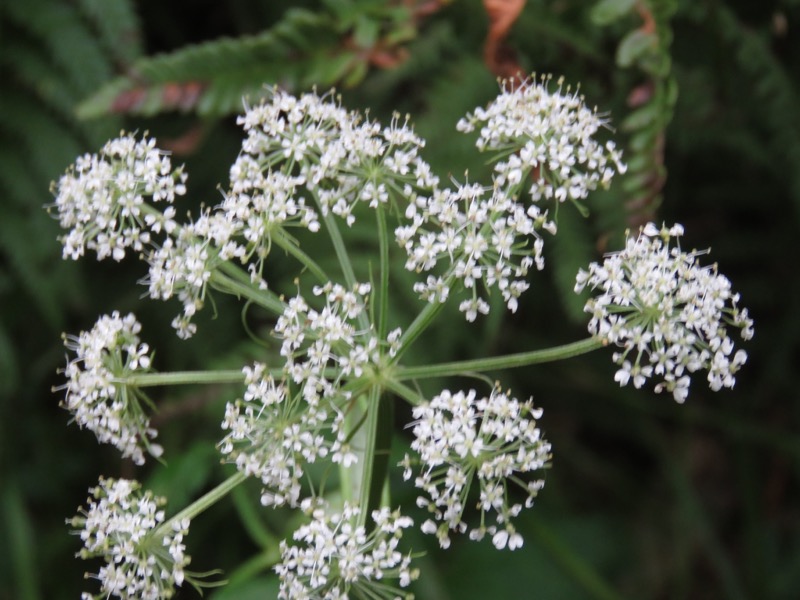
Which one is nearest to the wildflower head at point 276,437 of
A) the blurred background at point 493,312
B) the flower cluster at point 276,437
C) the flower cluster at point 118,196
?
the flower cluster at point 276,437

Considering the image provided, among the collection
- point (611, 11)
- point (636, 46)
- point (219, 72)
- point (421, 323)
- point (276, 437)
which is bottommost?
point (276, 437)

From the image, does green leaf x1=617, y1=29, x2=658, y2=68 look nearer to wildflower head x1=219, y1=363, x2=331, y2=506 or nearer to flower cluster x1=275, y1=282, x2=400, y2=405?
flower cluster x1=275, y1=282, x2=400, y2=405

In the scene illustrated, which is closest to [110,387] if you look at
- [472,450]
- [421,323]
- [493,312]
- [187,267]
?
[187,267]

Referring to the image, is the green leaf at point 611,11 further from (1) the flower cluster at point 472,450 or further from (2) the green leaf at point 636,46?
(1) the flower cluster at point 472,450

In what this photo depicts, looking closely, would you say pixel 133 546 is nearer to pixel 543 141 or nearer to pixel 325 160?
pixel 325 160

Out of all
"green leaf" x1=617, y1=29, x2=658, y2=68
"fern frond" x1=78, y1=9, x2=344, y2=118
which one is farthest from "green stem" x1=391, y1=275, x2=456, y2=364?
"fern frond" x1=78, y1=9, x2=344, y2=118

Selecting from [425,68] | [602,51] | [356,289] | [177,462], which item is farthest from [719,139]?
[177,462]
